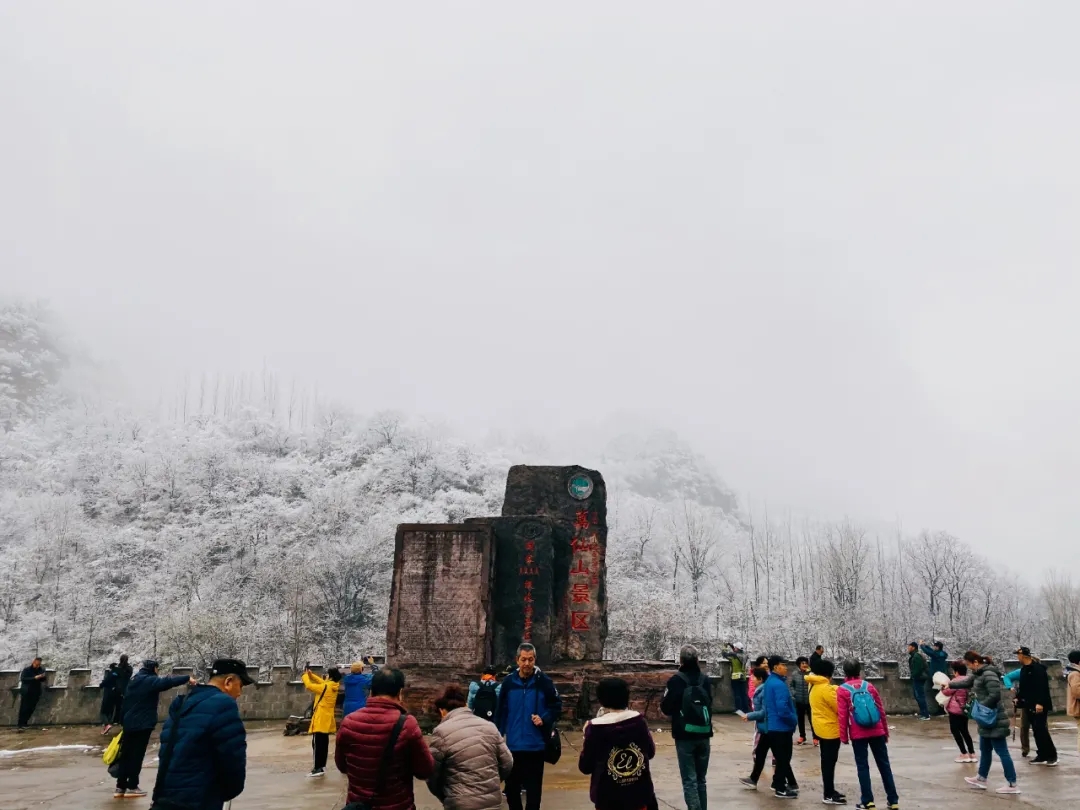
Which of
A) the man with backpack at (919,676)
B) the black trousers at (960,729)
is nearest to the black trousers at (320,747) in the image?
the black trousers at (960,729)

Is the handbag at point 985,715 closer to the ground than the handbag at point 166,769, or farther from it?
closer to the ground

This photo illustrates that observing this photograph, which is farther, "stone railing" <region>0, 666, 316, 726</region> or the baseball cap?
"stone railing" <region>0, 666, 316, 726</region>

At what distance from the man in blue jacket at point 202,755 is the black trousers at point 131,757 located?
4491 mm

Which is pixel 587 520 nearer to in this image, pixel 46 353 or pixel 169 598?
pixel 169 598

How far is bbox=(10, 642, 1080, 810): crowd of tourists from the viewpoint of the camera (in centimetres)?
408

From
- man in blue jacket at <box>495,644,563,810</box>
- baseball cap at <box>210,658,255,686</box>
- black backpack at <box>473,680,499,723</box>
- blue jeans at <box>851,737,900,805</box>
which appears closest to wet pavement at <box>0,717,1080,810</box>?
blue jeans at <box>851,737,900,805</box>

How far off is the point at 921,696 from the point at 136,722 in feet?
49.6

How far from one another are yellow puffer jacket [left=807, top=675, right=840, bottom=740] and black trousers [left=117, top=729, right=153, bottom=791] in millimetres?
6865

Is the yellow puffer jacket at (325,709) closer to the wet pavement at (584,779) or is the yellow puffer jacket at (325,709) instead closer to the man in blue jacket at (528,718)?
the wet pavement at (584,779)

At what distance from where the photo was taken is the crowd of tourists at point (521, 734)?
161 inches

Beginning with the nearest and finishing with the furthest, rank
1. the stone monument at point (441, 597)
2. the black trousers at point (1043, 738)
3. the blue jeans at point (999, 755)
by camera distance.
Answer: the blue jeans at point (999, 755) → the black trousers at point (1043, 738) → the stone monument at point (441, 597)

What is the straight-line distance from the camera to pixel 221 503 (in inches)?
2354

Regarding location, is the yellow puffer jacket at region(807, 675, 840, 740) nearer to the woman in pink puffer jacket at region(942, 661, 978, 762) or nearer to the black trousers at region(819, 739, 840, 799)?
the black trousers at region(819, 739, 840, 799)

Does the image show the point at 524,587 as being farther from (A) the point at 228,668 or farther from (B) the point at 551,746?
(A) the point at 228,668
